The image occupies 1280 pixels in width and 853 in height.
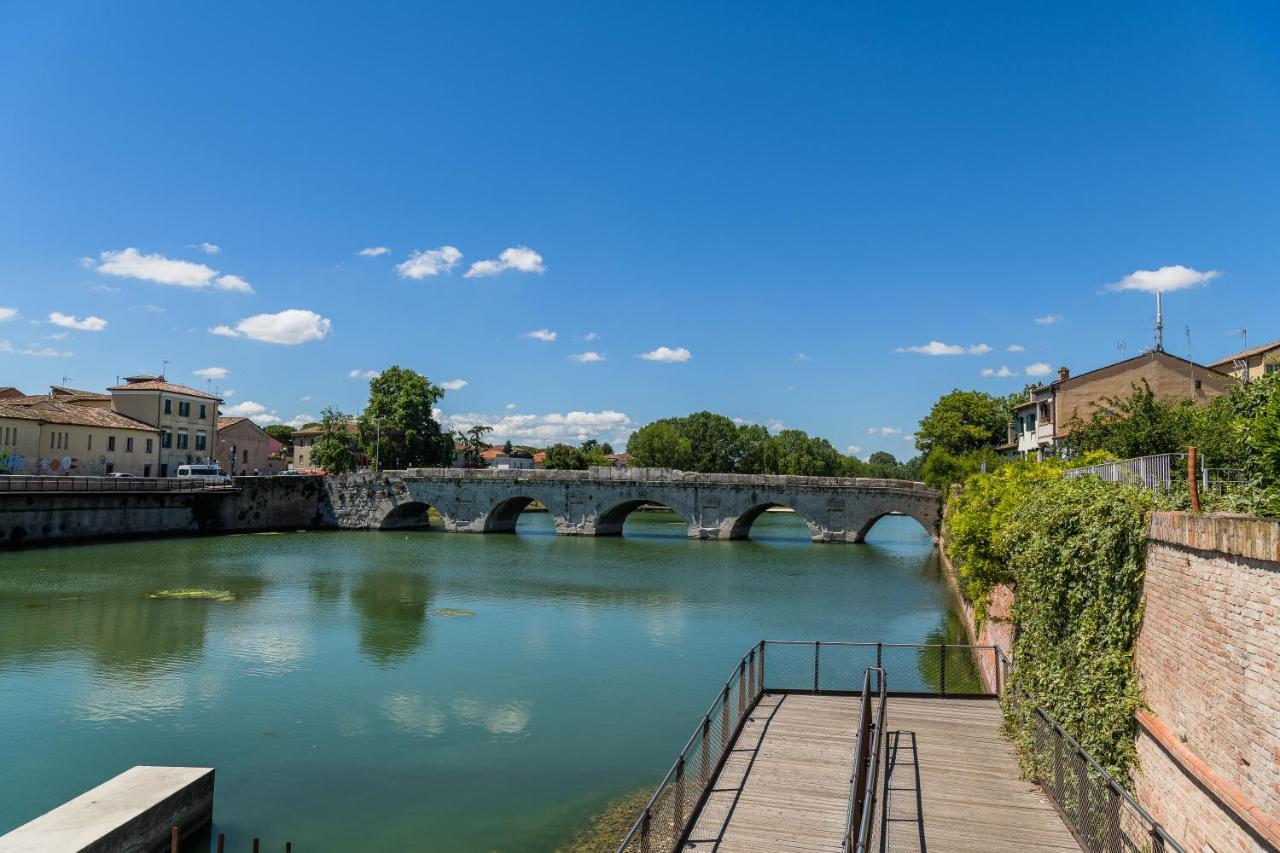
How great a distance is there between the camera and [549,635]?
90.9 ft

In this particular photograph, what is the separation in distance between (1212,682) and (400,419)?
3088 inches

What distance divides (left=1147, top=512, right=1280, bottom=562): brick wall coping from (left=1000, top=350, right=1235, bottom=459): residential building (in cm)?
3169

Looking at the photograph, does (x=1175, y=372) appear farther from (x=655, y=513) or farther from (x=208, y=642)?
(x=655, y=513)

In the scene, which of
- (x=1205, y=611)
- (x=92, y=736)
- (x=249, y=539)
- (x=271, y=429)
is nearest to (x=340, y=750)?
(x=92, y=736)

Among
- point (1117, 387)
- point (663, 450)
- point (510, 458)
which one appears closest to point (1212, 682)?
point (1117, 387)

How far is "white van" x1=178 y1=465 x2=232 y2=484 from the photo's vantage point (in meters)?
61.4

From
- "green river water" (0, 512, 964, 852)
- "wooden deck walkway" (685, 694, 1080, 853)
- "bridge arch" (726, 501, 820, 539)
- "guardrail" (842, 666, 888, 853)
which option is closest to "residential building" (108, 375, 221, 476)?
"green river water" (0, 512, 964, 852)

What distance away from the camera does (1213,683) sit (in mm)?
8469

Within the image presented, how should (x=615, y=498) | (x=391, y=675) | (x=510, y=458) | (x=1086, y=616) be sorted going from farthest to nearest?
(x=510, y=458), (x=615, y=498), (x=391, y=675), (x=1086, y=616)

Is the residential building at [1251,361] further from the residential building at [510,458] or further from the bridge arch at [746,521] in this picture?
the residential building at [510,458]

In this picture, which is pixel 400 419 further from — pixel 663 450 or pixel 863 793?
pixel 863 793

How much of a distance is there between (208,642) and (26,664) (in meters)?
4.55

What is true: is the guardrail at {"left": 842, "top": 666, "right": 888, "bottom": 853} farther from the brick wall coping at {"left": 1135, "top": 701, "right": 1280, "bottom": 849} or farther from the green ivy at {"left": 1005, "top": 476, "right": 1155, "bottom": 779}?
the brick wall coping at {"left": 1135, "top": 701, "right": 1280, "bottom": 849}

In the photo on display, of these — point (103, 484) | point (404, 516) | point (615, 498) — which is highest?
point (103, 484)
